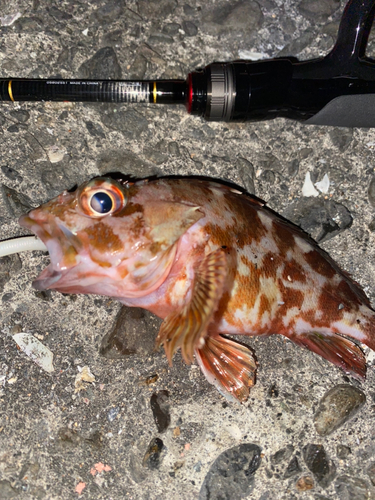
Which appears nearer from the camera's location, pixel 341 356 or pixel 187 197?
pixel 187 197

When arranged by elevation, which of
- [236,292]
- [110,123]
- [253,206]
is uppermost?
[110,123]

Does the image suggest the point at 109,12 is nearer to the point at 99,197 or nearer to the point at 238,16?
the point at 238,16

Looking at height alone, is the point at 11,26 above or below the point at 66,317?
above

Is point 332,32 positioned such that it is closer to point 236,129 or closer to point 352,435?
point 236,129

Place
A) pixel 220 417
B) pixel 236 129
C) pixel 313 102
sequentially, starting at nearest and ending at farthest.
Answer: pixel 313 102 → pixel 220 417 → pixel 236 129

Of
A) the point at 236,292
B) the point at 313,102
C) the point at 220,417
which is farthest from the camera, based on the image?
the point at 220,417

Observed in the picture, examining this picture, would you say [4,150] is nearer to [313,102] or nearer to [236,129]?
[236,129]

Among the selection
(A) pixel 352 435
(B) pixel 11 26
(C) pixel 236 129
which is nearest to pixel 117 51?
(B) pixel 11 26

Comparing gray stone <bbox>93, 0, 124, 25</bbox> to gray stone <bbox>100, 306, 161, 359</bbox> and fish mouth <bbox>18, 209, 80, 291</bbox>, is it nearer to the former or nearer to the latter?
fish mouth <bbox>18, 209, 80, 291</bbox>
